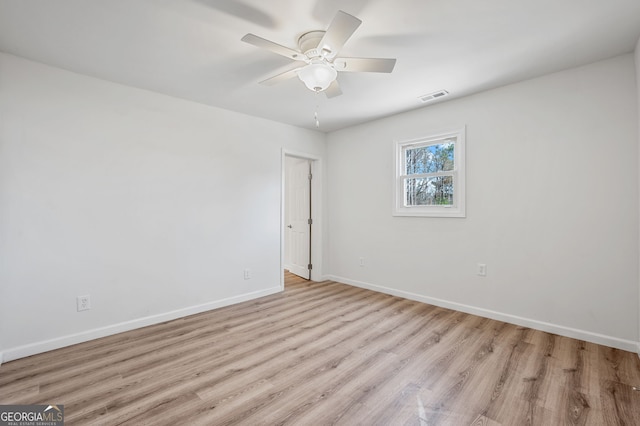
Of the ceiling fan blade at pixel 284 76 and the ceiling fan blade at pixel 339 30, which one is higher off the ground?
the ceiling fan blade at pixel 284 76

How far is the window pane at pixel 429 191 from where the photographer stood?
3684mm

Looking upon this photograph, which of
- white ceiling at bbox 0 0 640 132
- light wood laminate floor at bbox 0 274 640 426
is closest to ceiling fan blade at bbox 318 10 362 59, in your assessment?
white ceiling at bbox 0 0 640 132

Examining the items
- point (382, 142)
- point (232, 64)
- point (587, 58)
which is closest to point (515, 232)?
point (587, 58)

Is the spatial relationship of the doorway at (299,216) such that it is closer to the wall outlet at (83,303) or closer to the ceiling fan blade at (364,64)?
the ceiling fan blade at (364,64)

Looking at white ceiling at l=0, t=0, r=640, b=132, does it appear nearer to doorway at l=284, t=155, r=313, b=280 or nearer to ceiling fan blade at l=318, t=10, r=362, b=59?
ceiling fan blade at l=318, t=10, r=362, b=59

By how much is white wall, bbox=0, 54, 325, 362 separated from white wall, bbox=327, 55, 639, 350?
90.0 inches

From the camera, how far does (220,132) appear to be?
146 inches

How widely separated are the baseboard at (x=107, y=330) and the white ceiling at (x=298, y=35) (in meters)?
2.46

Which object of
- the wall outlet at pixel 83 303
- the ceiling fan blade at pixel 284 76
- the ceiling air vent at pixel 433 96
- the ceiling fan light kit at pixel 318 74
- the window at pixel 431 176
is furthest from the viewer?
the window at pixel 431 176

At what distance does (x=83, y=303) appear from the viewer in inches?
107

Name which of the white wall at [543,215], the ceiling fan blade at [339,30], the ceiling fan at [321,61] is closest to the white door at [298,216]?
the white wall at [543,215]

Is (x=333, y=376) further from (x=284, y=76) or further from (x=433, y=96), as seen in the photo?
(x=433, y=96)

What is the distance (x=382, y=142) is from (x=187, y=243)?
2.99 m

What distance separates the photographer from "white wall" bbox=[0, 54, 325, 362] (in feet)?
8.04
